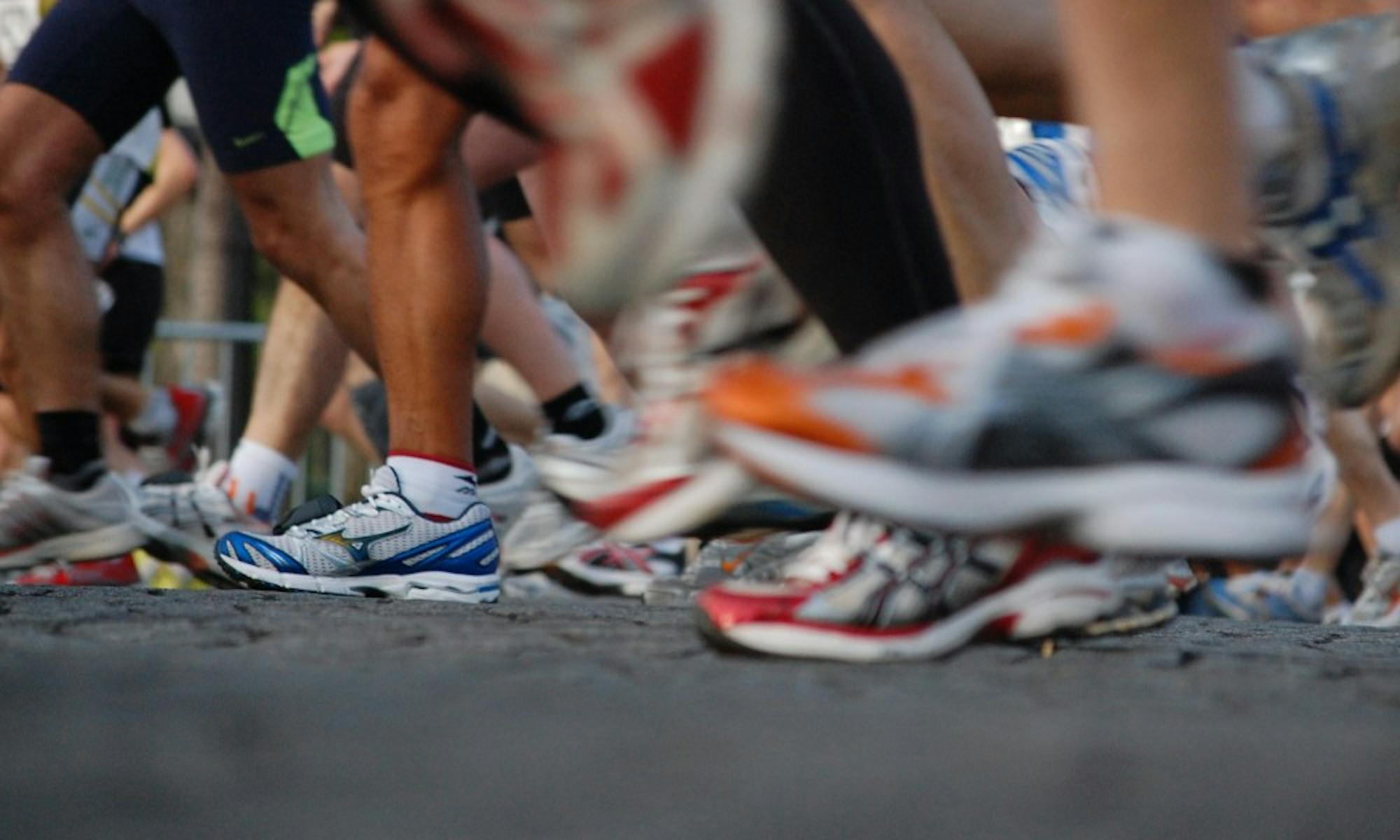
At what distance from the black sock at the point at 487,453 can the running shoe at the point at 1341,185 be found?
6.52ft

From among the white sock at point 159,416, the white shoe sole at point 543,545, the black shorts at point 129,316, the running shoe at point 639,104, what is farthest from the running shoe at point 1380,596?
the black shorts at point 129,316

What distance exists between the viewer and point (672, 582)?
10.6ft

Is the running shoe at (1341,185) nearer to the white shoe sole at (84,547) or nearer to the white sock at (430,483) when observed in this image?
the white sock at (430,483)

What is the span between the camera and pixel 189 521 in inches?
135

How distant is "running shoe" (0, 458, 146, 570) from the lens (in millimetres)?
3311

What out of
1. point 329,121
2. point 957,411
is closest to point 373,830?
point 957,411

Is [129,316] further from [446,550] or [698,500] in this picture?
[698,500]

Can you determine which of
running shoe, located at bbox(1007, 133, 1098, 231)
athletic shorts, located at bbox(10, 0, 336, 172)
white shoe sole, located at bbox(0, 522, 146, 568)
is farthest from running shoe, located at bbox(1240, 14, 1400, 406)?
white shoe sole, located at bbox(0, 522, 146, 568)

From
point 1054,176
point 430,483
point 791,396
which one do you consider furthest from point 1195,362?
point 430,483

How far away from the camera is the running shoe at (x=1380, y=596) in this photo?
3.87 meters

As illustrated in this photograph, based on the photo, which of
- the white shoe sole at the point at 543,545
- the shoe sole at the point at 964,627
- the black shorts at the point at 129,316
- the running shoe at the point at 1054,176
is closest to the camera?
the shoe sole at the point at 964,627

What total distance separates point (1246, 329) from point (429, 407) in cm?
160

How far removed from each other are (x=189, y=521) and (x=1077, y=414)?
2673 millimetres

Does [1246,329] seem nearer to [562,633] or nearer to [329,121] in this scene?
[562,633]
